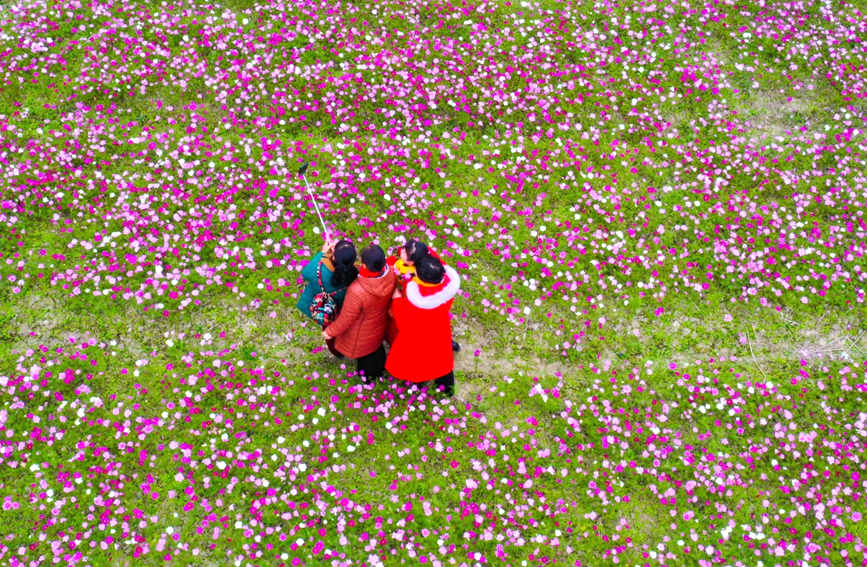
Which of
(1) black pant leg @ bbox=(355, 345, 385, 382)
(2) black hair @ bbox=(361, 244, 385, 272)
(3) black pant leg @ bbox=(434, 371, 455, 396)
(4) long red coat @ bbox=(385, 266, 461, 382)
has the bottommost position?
(3) black pant leg @ bbox=(434, 371, 455, 396)

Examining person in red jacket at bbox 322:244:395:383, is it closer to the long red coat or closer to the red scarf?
the red scarf

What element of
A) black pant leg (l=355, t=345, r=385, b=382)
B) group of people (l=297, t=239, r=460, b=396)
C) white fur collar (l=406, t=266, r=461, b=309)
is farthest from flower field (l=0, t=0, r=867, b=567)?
white fur collar (l=406, t=266, r=461, b=309)

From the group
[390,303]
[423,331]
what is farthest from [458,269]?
[423,331]

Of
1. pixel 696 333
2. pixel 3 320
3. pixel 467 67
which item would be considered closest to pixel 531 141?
pixel 467 67

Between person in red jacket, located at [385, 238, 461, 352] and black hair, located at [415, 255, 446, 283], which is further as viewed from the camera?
person in red jacket, located at [385, 238, 461, 352]

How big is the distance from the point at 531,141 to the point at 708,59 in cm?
463

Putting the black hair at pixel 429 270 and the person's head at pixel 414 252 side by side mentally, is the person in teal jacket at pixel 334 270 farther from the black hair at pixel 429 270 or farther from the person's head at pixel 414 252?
the black hair at pixel 429 270

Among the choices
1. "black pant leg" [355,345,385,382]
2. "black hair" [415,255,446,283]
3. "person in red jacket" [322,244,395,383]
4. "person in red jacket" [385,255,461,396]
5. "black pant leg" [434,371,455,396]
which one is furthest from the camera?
"black pant leg" [434,371,455,396]

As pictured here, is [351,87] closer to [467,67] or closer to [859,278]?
[467,67]

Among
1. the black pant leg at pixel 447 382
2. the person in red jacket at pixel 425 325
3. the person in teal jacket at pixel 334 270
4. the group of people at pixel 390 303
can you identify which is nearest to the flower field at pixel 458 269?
the black pant leg at pixel 447 382

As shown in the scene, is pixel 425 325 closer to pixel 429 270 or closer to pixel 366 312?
pixel 366 312

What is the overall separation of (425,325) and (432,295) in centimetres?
62

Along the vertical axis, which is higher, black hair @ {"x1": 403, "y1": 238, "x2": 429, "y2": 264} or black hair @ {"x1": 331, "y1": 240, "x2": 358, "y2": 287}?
black hair @ {"x1": 403, "y1": 238, "x2": 429, "y2": 264}

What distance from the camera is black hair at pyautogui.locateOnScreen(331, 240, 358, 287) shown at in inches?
233
